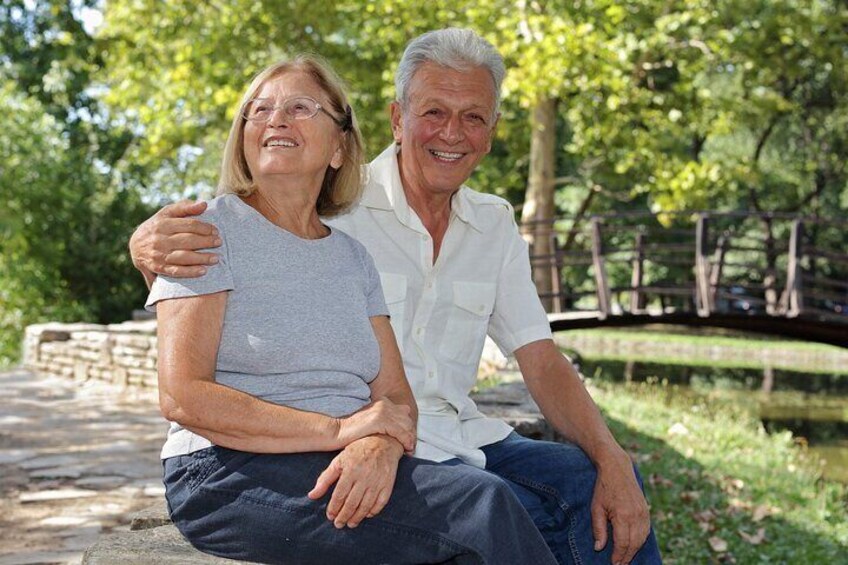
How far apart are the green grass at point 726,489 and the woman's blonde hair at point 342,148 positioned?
3.52 meters

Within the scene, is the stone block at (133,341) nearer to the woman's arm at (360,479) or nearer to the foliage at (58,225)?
the foliage at (58,225)

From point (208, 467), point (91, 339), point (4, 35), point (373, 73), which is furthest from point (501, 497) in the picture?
point (4, 35)

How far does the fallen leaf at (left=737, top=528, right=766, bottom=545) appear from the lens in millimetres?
6172

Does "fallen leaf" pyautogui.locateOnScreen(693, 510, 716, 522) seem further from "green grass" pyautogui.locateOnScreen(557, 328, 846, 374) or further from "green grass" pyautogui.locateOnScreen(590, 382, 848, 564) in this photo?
"green grass" pyautogui.locateOnScreen(557, 328, 846, 374)

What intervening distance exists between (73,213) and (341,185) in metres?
16.2

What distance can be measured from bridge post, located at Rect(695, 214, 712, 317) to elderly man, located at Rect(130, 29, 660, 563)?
10.3 m

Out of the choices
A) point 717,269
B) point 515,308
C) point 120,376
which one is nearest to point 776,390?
point 717,269

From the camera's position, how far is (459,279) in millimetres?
3059

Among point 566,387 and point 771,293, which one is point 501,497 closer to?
point 566,387

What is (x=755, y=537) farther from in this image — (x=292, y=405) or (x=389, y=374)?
(x=292, y=405)

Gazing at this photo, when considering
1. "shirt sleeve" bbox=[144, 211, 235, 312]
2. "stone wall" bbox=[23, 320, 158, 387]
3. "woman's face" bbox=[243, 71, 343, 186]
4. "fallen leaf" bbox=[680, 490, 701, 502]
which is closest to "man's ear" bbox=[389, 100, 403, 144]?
"woman's face" bbox=[243, 71, 343, 186]

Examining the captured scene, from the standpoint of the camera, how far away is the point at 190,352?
83.0 inches

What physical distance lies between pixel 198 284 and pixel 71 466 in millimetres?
4953

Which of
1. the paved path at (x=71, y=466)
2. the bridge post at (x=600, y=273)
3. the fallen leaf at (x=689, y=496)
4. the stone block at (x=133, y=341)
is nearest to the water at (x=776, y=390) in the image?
the bridge post at (x=600, y=273)
